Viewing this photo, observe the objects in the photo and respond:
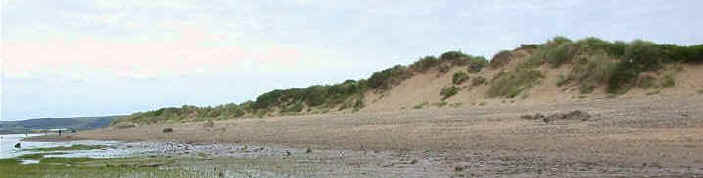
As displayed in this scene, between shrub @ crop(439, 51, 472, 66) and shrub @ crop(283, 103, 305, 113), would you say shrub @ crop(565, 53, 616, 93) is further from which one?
shrub @ crop(283, 103, 305, 113)

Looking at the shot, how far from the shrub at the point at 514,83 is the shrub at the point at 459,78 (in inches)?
143

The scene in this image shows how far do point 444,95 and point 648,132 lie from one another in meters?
18.0

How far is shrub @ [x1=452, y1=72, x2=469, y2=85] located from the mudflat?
9.30 m

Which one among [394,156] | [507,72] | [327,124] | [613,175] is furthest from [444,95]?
[613,175]

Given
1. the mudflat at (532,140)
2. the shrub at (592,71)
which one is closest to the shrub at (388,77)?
the shrub at (592,71)

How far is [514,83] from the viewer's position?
2578 cm

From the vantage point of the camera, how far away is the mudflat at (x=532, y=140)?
9.42 metres

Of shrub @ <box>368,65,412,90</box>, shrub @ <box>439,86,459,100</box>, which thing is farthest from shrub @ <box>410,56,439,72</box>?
shrub @ <box>439,86,459,100</box>

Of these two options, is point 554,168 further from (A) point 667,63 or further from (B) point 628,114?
(A) point 667,63

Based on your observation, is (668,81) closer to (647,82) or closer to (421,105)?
(647,82)

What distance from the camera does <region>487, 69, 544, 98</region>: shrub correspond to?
25.3 meters

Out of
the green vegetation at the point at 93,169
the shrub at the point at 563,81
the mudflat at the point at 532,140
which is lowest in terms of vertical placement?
the green vegetation at the point at 93,169

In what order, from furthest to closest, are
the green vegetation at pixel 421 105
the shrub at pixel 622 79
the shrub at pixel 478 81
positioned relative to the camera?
1. the shrub at pixel 478 81
2. the green vegetation at pixel 421 105
3. the shrub at pixel 622 79

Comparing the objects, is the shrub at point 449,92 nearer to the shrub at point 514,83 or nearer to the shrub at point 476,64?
the shrub at point 476,64
